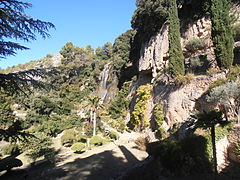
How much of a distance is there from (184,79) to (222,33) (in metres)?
4.56

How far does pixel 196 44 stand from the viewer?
1473 cm

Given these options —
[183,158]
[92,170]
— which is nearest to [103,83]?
[92,170]

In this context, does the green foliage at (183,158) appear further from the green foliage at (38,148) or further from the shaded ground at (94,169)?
the green foliage at (38,148)

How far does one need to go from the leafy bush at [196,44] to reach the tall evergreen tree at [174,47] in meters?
1.41

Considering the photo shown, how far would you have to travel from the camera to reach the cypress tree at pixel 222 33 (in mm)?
11281

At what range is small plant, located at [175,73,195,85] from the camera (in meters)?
12.3

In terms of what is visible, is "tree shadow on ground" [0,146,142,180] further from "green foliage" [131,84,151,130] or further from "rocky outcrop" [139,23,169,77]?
"rocky outcrop" [139,23,169,77]

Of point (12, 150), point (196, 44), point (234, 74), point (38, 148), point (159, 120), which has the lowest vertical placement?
point (12, 150)

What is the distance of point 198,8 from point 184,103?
36.6 feet

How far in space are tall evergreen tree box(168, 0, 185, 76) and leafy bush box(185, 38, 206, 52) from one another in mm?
1411

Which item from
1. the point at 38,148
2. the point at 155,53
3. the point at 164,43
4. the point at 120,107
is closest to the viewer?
the point at 38,148

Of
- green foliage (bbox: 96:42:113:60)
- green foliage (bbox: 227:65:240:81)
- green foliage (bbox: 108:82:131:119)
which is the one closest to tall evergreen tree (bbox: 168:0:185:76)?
green foliage (bbox: 227:65:240:81)

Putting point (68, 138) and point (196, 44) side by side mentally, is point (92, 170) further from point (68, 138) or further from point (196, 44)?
point (196, 44)

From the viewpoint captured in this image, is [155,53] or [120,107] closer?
[155,53]
